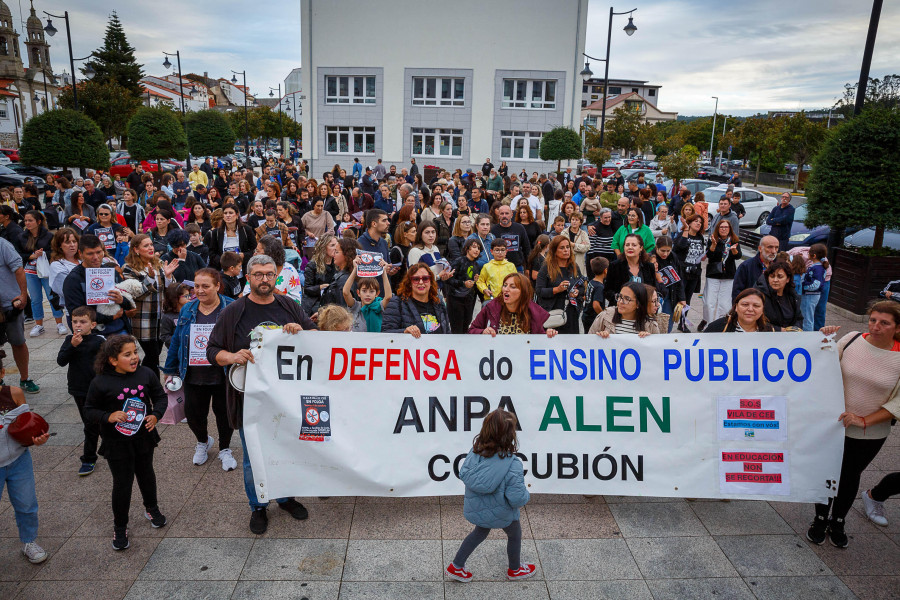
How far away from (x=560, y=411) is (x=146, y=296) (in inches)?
168

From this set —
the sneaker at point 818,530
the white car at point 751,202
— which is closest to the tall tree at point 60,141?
the white car at point 751,202

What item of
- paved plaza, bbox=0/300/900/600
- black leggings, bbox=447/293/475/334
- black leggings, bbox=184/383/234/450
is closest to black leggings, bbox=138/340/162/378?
black leggings, bbox=184/383/234/450

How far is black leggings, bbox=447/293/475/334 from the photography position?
26.1 ft

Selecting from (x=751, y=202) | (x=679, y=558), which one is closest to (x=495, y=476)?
(x=679, y=558)

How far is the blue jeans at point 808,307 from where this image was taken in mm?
8461

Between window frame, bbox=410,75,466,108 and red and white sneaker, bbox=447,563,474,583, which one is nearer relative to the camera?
red and white sneaker, bbox=447,563,474,583

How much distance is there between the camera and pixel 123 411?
13.8ft

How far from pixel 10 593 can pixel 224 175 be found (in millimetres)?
21979

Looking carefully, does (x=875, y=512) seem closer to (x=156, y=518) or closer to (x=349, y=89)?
(x=156, y=518)

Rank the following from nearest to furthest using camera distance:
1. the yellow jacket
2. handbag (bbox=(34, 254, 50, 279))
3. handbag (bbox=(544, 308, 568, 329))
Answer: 1. handbag (bbox=(544, 308, 568, 329))
2. the yellow jacket
3. handbag (bbox=(34, 254, 50, 279))

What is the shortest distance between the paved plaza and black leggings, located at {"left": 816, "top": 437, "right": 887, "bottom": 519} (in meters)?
0.28

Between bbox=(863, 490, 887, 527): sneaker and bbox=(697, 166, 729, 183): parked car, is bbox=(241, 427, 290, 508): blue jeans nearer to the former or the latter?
bbox=(863, 490, 887, 527): sneaker

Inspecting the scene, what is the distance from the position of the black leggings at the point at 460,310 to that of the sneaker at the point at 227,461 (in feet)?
11.1

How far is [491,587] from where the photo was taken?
3.98 meters
